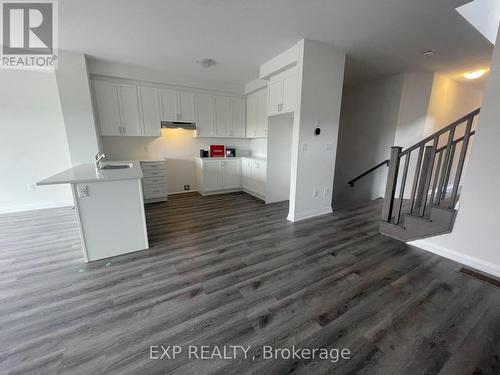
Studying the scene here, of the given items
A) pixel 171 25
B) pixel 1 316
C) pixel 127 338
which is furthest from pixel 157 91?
pixel 127 338

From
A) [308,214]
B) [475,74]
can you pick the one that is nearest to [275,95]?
[308,214]

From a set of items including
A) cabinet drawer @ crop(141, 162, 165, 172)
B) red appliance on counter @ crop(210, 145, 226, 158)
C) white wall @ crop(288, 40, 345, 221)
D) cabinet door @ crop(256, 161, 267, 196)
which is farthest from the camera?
red appliance on counter @ crop(210, 145, 226, 158)

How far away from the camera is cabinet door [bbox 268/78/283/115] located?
11.9 ft

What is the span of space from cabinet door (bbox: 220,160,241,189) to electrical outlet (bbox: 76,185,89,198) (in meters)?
3.14

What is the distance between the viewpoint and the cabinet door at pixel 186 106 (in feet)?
15.2

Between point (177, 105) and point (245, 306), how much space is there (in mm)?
4378

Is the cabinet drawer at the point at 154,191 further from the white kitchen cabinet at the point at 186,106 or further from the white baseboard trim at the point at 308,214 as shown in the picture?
the white baseboard trim at the point at 308,214

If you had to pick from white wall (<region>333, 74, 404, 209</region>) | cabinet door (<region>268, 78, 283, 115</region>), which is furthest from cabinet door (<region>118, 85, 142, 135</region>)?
white wall (<region>333, 74, 404, 209</region>)

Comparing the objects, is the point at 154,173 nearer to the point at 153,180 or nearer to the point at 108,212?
the point at 153,180

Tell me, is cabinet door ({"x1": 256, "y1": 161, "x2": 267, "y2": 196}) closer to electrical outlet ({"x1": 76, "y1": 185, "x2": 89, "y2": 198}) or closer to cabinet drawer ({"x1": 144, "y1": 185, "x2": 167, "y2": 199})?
cabinet drawer ({"x1": 144, "y1": 185, "x2": 167, "y2": 199})

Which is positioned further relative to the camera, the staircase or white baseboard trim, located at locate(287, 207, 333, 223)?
white baseboard trim, located at locate(287, 207, 333, 223)

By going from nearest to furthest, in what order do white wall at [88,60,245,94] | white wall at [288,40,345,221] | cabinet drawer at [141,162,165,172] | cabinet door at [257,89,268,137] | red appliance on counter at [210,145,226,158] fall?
white wall at [288,40,345,221] < white wall at [88,60,245,94] < cabinet drawer at [141,162,165,172] < cabinet door at [257,89,268,137] < red appliance on counter at [210,145,226,158]

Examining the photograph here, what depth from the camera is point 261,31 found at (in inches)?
104

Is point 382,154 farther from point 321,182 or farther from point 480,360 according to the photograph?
point 480,360
